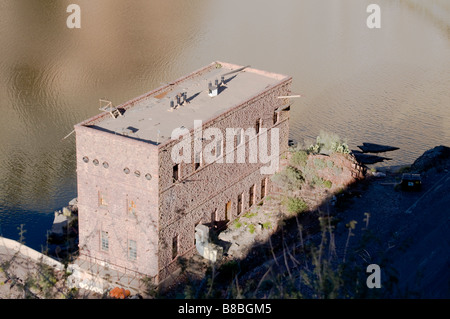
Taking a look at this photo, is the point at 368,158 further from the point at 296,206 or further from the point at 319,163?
the point at 296,206

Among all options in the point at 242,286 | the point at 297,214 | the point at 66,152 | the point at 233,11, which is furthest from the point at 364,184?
Answer: the point at 233,11

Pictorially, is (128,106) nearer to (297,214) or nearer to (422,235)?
(297,214)

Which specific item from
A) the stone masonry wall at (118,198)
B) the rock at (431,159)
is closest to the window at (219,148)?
the stone masonry wall at (118,198)

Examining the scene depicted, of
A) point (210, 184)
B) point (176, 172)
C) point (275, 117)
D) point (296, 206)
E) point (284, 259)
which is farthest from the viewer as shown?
point (275, 117)

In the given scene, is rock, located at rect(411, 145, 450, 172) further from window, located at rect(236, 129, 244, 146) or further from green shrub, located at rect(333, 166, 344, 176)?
window, located at rect(236, 129, 244, 146)

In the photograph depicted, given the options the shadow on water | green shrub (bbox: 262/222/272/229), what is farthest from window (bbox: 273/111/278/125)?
green shrub (bbox: 262/222/272/229)

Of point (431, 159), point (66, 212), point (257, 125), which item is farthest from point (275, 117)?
point (66, 212)

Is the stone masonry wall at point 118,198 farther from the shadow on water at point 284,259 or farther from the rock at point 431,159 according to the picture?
the rock at point 431,159
